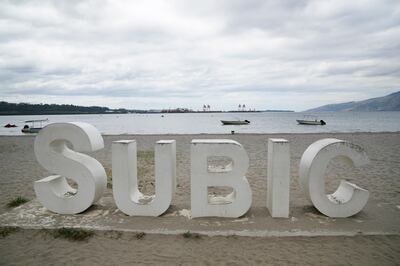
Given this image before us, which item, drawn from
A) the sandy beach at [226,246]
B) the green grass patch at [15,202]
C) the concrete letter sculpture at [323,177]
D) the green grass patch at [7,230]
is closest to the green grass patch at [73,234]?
the sandy beach at [226,246]

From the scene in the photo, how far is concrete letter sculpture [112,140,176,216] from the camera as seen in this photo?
A: 20.1 ft

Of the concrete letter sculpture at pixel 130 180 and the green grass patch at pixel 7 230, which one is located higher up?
the concrete letter sculpture at pixel 130 180

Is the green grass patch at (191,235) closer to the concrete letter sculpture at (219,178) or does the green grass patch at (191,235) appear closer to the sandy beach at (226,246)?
the sandy beach at (226,246)

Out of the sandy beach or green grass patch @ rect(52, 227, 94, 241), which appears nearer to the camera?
the sandy beach

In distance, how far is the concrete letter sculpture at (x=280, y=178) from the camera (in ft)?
19.7

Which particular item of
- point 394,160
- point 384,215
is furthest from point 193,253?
point 394,160

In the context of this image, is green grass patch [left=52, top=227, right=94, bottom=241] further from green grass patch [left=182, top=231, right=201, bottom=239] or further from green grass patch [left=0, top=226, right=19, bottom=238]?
green grass patch [left=182, top=231, right=201, bottom=239]

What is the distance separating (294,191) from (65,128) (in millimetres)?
6258

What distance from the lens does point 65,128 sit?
6.16 metres

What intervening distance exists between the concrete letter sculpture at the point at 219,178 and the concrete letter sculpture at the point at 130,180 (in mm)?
535

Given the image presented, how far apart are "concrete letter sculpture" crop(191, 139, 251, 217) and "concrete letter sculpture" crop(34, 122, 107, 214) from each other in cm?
218

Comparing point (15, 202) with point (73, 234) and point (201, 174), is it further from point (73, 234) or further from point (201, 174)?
point (201, 174)

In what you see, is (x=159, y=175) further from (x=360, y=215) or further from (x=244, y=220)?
(x=360, y=215)

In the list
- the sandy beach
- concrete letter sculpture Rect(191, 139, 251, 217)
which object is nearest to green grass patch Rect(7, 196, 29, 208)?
the sandy beach
